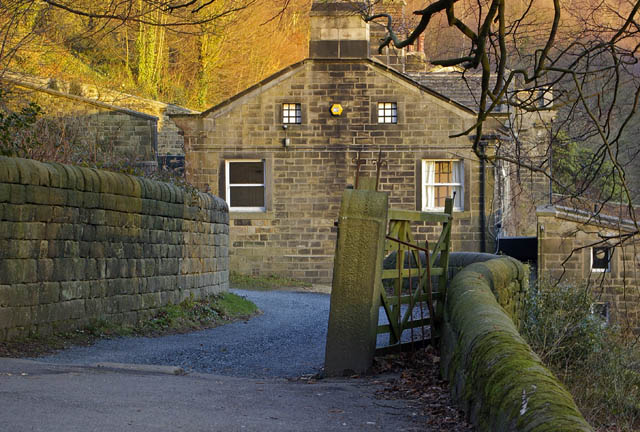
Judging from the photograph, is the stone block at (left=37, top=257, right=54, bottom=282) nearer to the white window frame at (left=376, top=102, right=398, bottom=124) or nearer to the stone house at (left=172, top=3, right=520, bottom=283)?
the stone house at (left=172, top=3, right=520, bottom=283)

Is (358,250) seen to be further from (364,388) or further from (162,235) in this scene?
(162,235)

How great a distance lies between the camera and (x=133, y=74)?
43.1 metres

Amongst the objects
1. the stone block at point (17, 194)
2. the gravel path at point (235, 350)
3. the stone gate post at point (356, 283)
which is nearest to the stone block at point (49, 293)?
the gravel path at point (235, 350)

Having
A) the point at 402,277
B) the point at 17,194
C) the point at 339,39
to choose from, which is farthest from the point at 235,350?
the point at 339,39

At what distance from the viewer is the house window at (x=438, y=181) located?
90.6ft

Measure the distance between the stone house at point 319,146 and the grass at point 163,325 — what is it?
25.1 ft

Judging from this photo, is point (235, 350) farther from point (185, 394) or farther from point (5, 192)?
point (185, 394)

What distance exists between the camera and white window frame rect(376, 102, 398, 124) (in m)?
27.6

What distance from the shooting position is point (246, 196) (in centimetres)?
2808

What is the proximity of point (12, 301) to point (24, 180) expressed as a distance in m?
1.58

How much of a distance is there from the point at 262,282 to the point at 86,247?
46.7ft

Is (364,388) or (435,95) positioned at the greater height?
(435,95)

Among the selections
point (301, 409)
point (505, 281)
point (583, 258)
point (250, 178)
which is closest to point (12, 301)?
point (301, 409)

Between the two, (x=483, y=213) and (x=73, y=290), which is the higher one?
(x=483, y=213)
